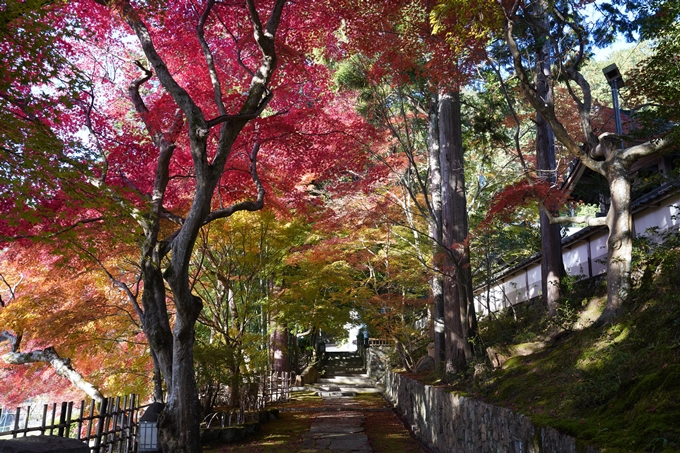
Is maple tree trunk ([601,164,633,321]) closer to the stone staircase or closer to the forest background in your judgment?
the forest background

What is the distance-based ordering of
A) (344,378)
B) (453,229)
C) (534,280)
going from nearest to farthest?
1. (453,229)
2. (534,280)
3. (344,378)

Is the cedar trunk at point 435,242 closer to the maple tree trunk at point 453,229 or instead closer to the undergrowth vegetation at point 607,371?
the maple tree trunk at point 453,229

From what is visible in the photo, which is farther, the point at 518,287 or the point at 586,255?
the point at 518,287

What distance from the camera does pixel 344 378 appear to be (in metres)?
27.6

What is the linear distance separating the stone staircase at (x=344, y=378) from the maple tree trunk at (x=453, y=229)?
1116cm

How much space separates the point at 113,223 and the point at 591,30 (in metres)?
7.82

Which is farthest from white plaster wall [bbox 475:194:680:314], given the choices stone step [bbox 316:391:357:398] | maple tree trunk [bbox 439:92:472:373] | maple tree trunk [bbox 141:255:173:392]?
maple tree trunk [bbox 141:255:173:392]

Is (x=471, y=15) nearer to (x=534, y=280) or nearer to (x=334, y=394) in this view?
(x=534, y=280)

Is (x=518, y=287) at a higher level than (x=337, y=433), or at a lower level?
higher

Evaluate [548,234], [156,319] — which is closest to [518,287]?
[548,234]

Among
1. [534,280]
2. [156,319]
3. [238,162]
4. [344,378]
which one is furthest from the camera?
[344,378]

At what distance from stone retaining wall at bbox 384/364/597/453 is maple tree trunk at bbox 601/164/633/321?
2.23m

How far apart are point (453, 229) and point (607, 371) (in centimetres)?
671

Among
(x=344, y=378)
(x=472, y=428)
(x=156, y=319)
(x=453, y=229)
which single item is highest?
(x=453, y=229)
